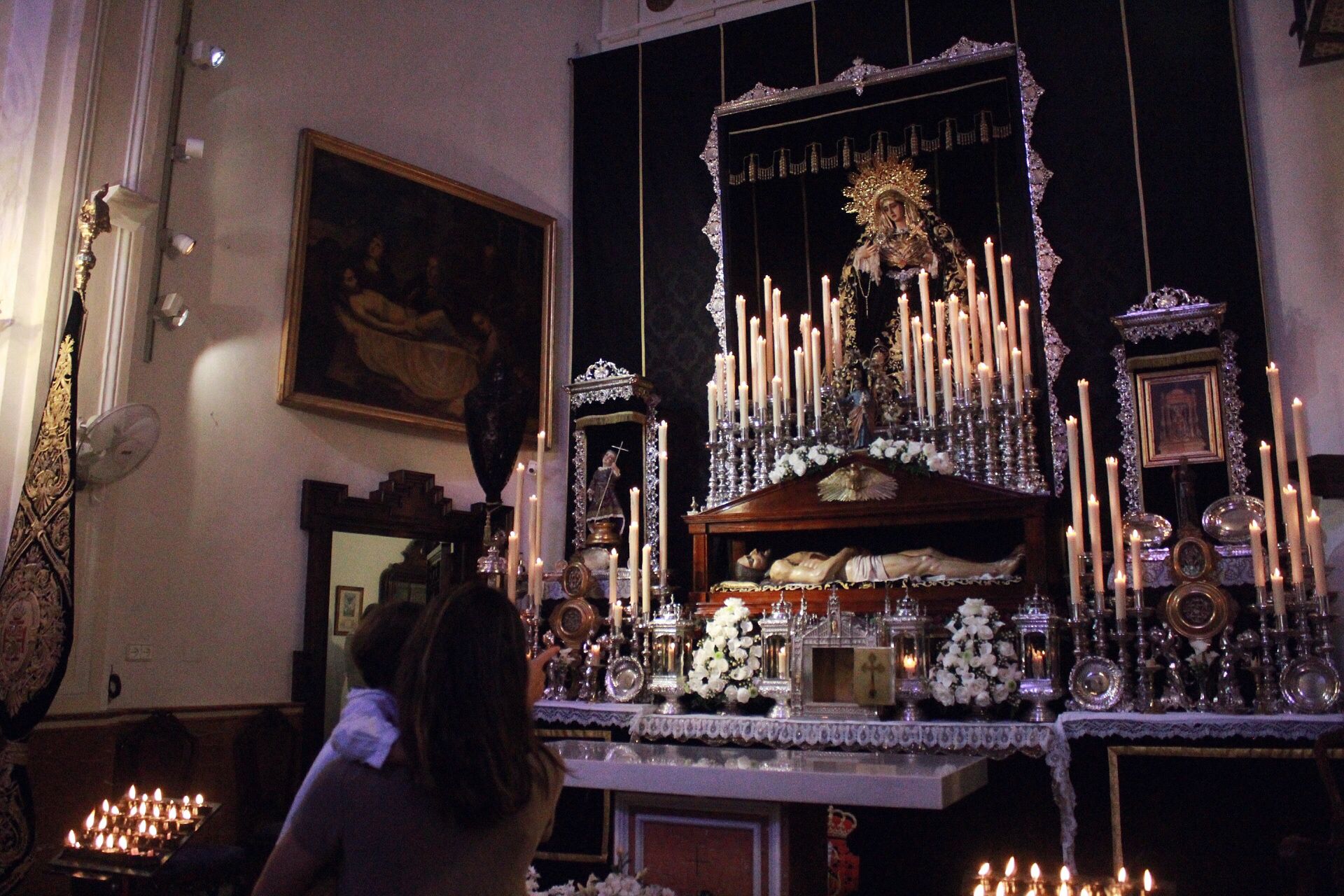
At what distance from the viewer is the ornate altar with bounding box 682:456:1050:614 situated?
6188 mm

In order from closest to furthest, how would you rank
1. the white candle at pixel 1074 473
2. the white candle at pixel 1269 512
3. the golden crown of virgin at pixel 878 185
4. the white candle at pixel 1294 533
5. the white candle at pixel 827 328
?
the white candle at pixel 1294 533, the white candle at pixel 1269 512, the white candle at pixel 1074 473, the white candle at pixel 827 328, the golden crown of virgin at pixel 878 185

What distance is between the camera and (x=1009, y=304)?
6977 mm

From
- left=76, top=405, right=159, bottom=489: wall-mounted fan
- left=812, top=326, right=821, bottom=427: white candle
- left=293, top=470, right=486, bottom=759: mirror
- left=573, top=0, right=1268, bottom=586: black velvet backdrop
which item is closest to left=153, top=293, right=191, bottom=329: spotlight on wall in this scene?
left=76, top=405, right=159, bottom=489: wall-mounted fan

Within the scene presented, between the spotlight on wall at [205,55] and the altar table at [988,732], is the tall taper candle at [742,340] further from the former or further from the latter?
the spotlight on wall at [205,55]

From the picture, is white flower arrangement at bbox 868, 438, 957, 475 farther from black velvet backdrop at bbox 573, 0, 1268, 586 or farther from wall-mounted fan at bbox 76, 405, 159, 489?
wall-mounted fan at bbox 76, 405, 159, 489

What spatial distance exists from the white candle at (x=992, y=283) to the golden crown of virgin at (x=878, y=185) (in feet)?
2.45

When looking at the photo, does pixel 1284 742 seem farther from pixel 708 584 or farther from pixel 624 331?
pixel 624 331

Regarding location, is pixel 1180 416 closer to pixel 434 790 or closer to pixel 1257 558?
pixel 1257 558

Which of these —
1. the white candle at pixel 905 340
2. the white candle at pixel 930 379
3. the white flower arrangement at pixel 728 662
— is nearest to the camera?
the white flower arrangement at pixel 728 662

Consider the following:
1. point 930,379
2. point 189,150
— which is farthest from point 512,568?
point 189,150

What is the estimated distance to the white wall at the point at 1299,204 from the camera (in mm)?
6453

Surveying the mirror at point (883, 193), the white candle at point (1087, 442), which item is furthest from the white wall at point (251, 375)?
the white candle at point (1087, 442)

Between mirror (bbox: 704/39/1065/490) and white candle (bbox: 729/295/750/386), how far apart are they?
23cm

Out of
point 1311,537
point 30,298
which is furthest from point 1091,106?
point 30,298
